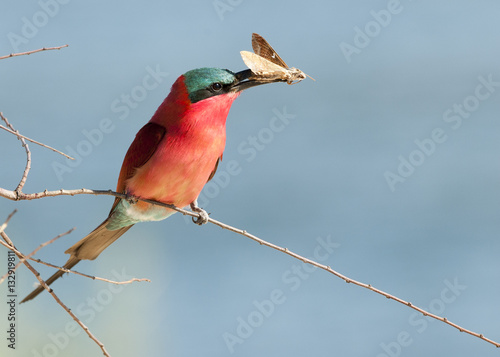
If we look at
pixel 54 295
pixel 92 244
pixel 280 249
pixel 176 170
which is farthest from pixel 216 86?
pixel 54 295

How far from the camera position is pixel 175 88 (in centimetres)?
180

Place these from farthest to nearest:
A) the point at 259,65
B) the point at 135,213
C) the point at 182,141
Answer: the point at 135,213
the point at 182,141
the point at 259,65

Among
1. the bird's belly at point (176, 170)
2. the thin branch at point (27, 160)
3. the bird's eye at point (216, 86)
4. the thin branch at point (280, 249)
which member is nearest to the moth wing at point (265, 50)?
the bird's eye at point (216, 86)

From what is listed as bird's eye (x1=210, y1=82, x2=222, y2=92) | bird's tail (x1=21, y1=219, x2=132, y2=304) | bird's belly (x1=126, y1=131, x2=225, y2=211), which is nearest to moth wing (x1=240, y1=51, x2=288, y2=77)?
bird's eye (x1=210, y1=82, x2=222, y2=92)

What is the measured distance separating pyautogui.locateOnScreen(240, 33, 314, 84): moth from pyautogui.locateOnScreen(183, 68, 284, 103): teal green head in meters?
0.07

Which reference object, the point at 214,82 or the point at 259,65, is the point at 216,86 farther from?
the point at 259,65

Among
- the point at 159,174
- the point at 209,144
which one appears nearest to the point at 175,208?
the point at 159,174

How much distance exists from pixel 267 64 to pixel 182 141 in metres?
0.36

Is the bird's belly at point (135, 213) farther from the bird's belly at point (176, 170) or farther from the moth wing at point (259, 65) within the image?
the moth wing at point (259, 65)

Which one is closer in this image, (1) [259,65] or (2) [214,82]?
(1) [259,65]

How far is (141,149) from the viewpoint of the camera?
1.81 m

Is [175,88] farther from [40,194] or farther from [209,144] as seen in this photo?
[40,194]

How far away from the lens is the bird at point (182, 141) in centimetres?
174

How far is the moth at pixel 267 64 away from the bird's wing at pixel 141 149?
38 centimetres
